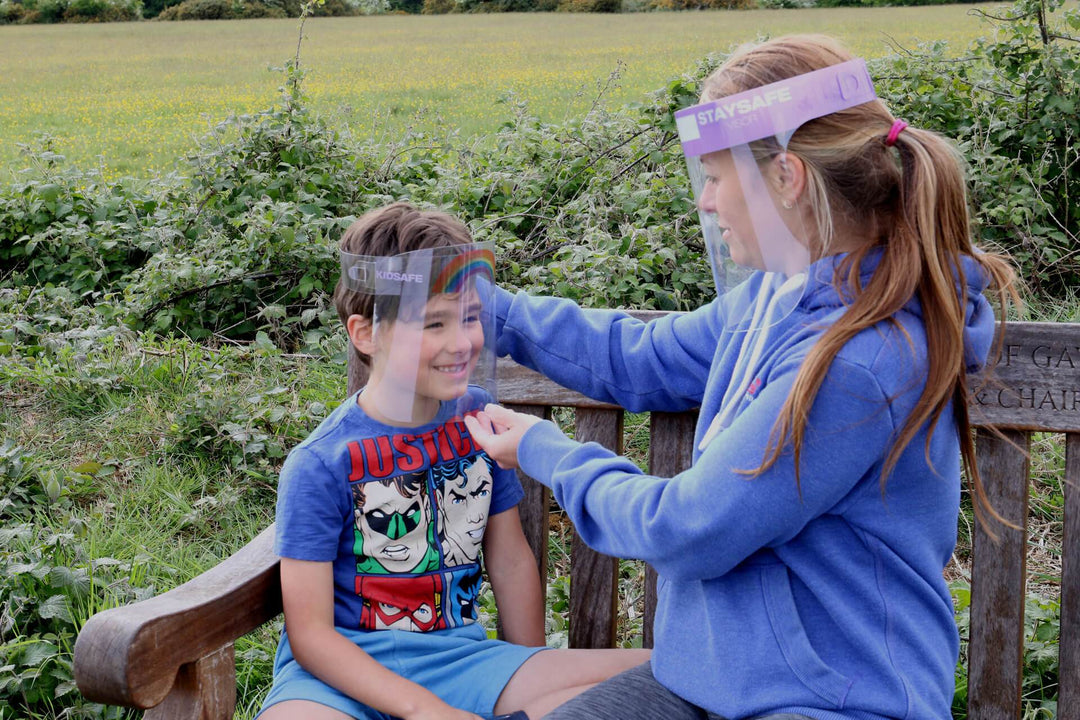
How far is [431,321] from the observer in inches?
79.9

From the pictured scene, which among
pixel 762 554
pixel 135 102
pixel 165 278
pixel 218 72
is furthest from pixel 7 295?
pixel 218 72

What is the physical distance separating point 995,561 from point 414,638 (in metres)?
1.12

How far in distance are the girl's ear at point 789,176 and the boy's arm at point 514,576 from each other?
2.97 feet

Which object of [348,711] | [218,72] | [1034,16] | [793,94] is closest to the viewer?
[793,94]

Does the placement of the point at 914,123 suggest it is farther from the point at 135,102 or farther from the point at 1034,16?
the point at 135,102

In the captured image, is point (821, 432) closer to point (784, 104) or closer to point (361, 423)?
point (784, 104)

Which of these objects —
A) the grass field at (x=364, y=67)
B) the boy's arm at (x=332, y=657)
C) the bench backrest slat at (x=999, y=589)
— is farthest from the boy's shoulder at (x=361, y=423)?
the grass field at (x=364, y=67)

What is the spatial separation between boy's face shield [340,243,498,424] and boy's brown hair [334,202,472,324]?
0.19ft

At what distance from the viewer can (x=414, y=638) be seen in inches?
84.0

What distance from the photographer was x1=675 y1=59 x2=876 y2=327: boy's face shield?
69.1 inches

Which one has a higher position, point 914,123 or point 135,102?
point 914,123

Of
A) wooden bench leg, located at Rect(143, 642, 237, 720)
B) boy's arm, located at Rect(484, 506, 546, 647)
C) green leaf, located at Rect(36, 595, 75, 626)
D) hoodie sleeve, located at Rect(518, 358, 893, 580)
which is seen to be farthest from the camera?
green leaf, located at Rect(36, 595, 75, 626)

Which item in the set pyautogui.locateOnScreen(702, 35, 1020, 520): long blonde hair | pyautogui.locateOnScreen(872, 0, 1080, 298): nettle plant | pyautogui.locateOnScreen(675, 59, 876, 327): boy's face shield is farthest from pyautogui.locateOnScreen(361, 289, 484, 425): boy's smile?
pyautogui.locateOnScreen(872, 0, 1080, 298): nettle plant

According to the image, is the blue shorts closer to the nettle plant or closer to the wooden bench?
the wooden bench
